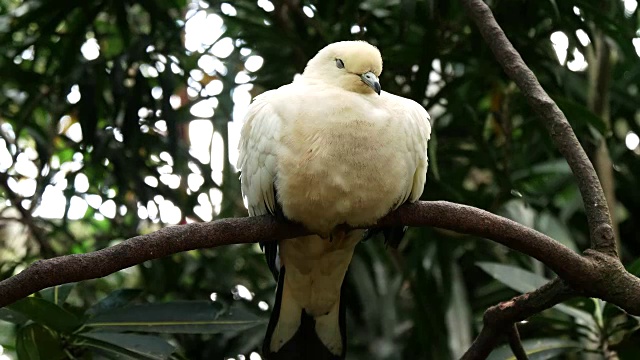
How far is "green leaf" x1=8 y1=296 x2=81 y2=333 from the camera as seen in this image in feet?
6.45

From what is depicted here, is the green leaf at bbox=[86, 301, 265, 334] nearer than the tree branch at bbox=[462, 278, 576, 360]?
No

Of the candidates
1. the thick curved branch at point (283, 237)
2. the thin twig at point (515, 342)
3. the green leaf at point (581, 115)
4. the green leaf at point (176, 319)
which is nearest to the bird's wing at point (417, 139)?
the thick curved branch at point (283, 237)

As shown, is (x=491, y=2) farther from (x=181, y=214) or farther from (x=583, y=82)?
(x=181, y=214)

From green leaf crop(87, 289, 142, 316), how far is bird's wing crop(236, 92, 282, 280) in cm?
45

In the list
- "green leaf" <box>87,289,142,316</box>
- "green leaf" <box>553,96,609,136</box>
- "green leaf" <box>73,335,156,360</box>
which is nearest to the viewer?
"green leaf" <box>73,335,156,360</box>

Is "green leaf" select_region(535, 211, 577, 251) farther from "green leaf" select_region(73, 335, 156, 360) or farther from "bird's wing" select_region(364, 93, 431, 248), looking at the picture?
"green leaf" select_region(73, 335, 156, 360)

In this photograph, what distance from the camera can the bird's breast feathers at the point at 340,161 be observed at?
1.76 m

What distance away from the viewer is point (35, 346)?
6.75 ft

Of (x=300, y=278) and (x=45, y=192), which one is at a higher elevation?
(x=45, y=192)

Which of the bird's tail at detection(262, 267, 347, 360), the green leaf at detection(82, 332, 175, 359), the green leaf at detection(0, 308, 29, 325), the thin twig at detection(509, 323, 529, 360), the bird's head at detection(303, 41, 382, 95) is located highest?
the bird's head at detection(303, 41, 382, 95)

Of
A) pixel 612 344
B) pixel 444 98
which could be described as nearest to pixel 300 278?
pixel 612 344

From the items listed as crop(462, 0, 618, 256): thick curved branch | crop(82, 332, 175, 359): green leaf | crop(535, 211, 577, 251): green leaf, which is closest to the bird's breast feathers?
crop(462, 0, 618, 256): thick curved branch

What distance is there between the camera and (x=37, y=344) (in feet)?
6.79

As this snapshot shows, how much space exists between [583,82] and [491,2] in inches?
19.8
